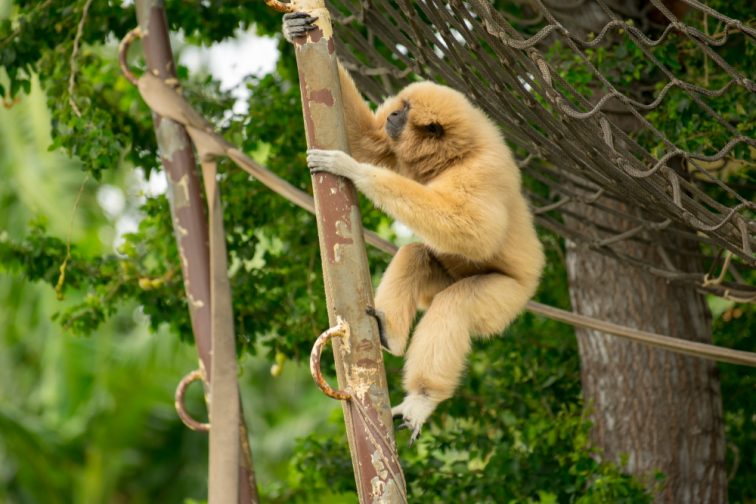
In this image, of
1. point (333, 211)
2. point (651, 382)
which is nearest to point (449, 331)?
point (333, 211)

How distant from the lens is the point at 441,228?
131 inches

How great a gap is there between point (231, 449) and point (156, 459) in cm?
1053

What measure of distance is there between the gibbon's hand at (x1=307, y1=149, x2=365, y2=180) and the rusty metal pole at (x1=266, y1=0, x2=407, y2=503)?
0.02m

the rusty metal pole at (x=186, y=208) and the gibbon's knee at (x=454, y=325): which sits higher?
the rusty metal pole at (x=186, y=208)

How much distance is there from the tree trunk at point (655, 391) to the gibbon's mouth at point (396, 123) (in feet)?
5.80

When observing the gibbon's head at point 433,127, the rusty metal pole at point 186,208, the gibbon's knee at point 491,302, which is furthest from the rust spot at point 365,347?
the rusty metal pole at point 186,208

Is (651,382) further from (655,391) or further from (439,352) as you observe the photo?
(439,352)

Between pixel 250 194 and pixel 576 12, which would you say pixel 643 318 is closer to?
pixel 576 12

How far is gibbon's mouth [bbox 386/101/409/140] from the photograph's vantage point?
3.72 m

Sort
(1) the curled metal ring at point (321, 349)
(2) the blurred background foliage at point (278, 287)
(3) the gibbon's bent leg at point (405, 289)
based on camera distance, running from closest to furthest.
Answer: (1) the curled metal ring at point (321, 349) < (3) the gibbon's bent leg at point (405, 289) < (2) the blurred background foliage at point (278, 287)

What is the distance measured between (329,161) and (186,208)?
172cm

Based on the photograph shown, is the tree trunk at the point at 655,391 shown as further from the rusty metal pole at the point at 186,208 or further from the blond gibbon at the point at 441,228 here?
the rusty metal pole at the point at 186,208

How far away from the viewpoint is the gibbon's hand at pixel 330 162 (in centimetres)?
286

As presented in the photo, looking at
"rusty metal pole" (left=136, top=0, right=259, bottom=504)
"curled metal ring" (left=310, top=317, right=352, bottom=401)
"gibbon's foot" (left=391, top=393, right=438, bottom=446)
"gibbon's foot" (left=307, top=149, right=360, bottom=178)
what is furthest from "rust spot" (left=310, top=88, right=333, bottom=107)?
"rusty metal pole" (left=136, top=0, right=259, bottom=504)
